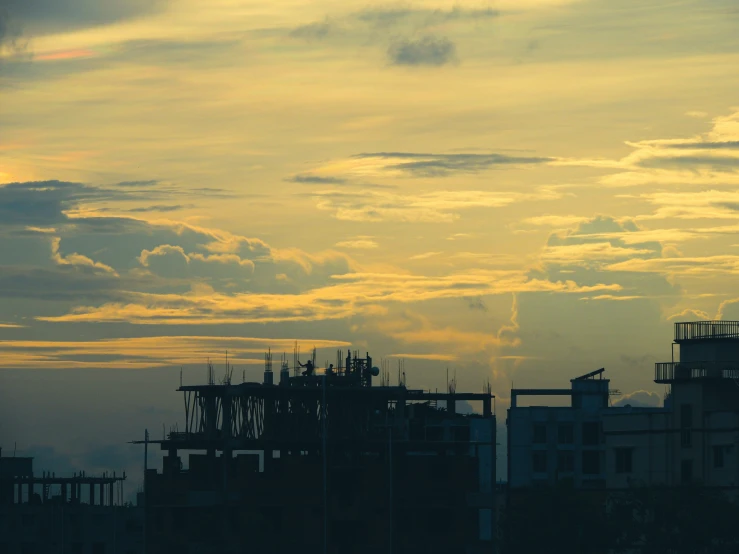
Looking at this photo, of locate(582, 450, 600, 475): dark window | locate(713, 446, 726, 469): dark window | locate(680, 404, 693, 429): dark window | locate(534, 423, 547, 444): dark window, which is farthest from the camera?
locate(534, 423, 547, 444): dark window

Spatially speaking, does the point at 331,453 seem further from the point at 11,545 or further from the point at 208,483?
the point at 11,545

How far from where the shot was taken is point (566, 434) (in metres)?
180

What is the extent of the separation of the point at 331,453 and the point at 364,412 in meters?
6.82

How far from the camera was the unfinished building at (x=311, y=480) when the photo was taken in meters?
132

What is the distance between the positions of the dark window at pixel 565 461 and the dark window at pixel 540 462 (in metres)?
1.83

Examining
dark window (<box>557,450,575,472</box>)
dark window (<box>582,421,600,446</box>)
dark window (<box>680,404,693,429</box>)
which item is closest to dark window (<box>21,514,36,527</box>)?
dark window (<box>557,450,575,472</box>)

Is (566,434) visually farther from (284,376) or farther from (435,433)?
(284,376)

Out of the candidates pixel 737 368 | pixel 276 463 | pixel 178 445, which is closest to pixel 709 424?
pixel 737 368

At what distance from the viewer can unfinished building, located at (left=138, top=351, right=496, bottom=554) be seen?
433 feet

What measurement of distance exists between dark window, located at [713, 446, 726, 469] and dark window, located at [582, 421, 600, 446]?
61.1m

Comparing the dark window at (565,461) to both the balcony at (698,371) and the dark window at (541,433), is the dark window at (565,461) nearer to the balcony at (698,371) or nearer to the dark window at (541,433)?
the dark window at (541,433)

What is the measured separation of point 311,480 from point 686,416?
118 feet

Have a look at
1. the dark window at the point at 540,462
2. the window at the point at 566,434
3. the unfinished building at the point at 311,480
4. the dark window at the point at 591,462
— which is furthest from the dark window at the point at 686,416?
the dark window at the point at 540,462

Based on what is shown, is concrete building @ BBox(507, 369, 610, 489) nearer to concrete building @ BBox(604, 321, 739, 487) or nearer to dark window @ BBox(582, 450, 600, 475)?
dark window @ BBox(582, 450, 600, 475)
